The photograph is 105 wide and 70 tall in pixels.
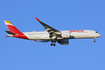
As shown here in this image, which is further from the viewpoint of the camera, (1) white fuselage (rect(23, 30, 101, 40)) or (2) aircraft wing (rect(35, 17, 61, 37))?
(1) white fuselage (rect(23, 30, 101, 40))

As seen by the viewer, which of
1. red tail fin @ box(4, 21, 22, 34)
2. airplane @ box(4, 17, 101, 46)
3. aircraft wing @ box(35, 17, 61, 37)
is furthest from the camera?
red tail fin @ box(4, 21, 22, 34)

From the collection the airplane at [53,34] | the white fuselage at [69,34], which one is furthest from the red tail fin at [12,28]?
the white fuselage at [69,34]

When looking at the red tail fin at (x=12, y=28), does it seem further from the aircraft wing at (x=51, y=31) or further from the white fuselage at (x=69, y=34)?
the aircraft wing at (x=51, y=31)

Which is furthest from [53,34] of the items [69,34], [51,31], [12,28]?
[12,28]

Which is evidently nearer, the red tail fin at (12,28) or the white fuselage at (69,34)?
the white fuselage at (69,34)

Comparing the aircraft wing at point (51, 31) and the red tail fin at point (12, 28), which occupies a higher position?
the red tail fin at point (12, 28)

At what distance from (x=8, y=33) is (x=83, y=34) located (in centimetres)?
2368

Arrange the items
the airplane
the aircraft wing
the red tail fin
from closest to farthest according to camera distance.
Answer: the aircraft wing, the airplane, the red tail fin

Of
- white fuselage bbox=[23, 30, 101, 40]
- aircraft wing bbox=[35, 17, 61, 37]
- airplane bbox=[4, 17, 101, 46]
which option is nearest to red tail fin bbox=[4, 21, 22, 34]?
airplane bbox=[4, 17, 101, 46]

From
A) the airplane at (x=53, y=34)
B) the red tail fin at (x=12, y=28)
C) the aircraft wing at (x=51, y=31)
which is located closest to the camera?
the aircraft wing at (x=51, y=31)

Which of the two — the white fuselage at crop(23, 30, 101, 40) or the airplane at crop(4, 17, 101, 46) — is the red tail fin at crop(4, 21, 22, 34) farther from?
the white fuselage at crop(23, 30, 101, 40)

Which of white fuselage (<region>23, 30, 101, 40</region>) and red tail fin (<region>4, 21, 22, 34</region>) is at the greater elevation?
red tail fin (<region>4, 21, 22, 34</region>)

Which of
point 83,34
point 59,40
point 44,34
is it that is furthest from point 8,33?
point 83,34

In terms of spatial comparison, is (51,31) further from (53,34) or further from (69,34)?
(69,34)
